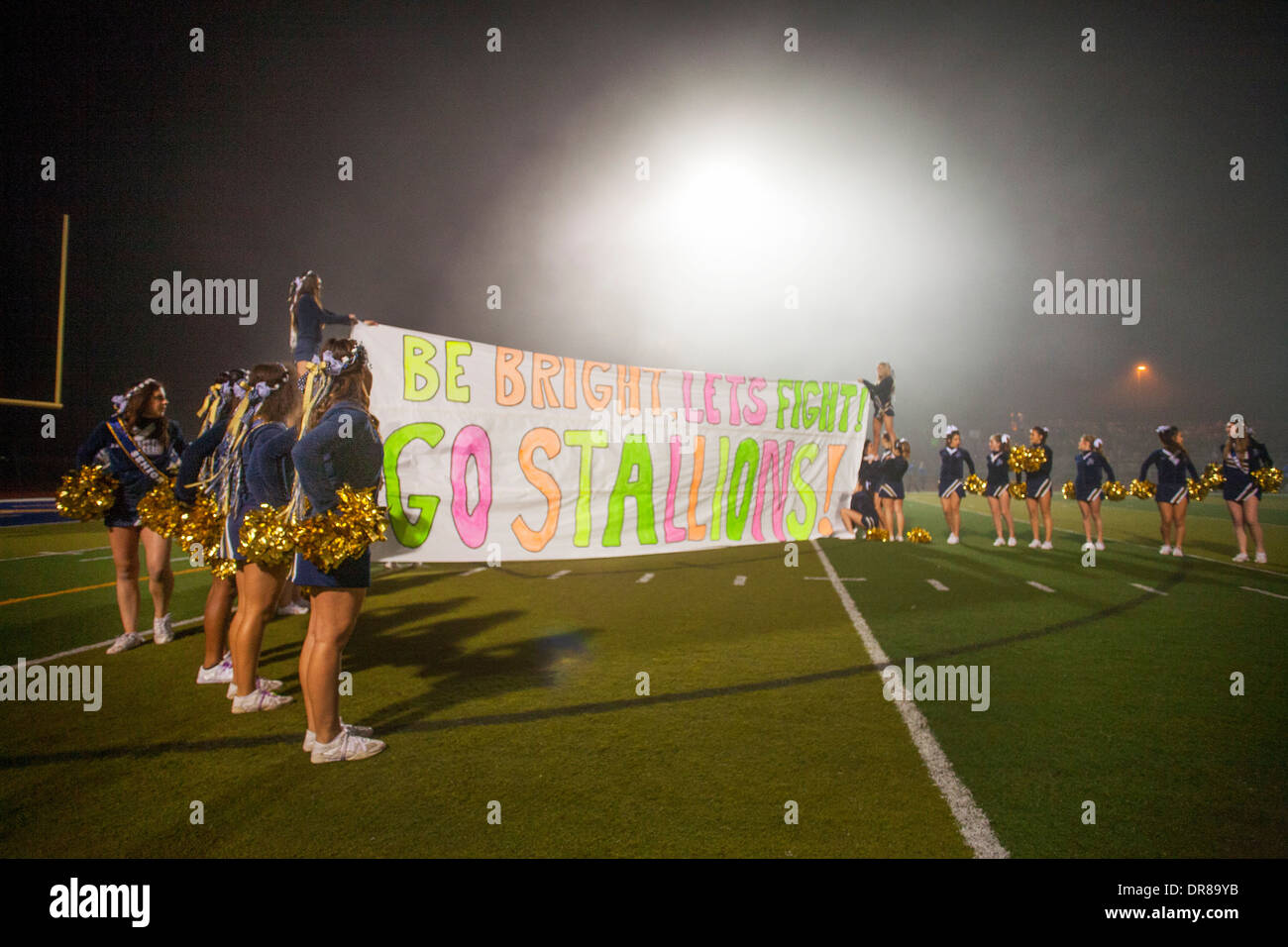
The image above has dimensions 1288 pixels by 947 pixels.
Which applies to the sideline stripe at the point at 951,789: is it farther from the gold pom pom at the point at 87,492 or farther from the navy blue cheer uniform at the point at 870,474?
the navy blue cheer uniform at the point at 870,474

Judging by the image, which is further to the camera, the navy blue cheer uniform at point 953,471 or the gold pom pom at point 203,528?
the navy blue cheer uniform at point 953,471

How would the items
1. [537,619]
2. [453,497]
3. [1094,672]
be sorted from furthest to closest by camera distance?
[453,497] → [537,619] → [1094,672]

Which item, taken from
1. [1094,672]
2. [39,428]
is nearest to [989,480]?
[1094,672]

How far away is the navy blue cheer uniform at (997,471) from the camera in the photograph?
43.8 feet

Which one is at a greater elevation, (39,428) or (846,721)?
(39,428)

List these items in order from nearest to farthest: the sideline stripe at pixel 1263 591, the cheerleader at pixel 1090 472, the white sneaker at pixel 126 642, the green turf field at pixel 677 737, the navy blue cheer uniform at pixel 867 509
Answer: the green turf field at pixel 677 737 → the white sneaker at pixel 126 642 → the sideline stripe at pixel 1263 591 → the cheerleader at pixel 1090 472 → the navy blue cheer uniform at pixel 867 509

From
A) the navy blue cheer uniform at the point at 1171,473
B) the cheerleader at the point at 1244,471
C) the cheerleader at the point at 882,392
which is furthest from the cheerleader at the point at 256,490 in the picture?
the cheerleader at the point at 1244,471

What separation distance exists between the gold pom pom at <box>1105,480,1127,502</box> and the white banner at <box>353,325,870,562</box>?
14.9 ft

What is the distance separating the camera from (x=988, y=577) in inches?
369

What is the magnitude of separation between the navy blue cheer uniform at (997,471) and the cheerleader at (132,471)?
44.0 feet

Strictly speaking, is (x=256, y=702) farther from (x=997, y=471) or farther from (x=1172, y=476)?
(x=997, y=471)

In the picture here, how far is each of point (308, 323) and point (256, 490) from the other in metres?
4.10
